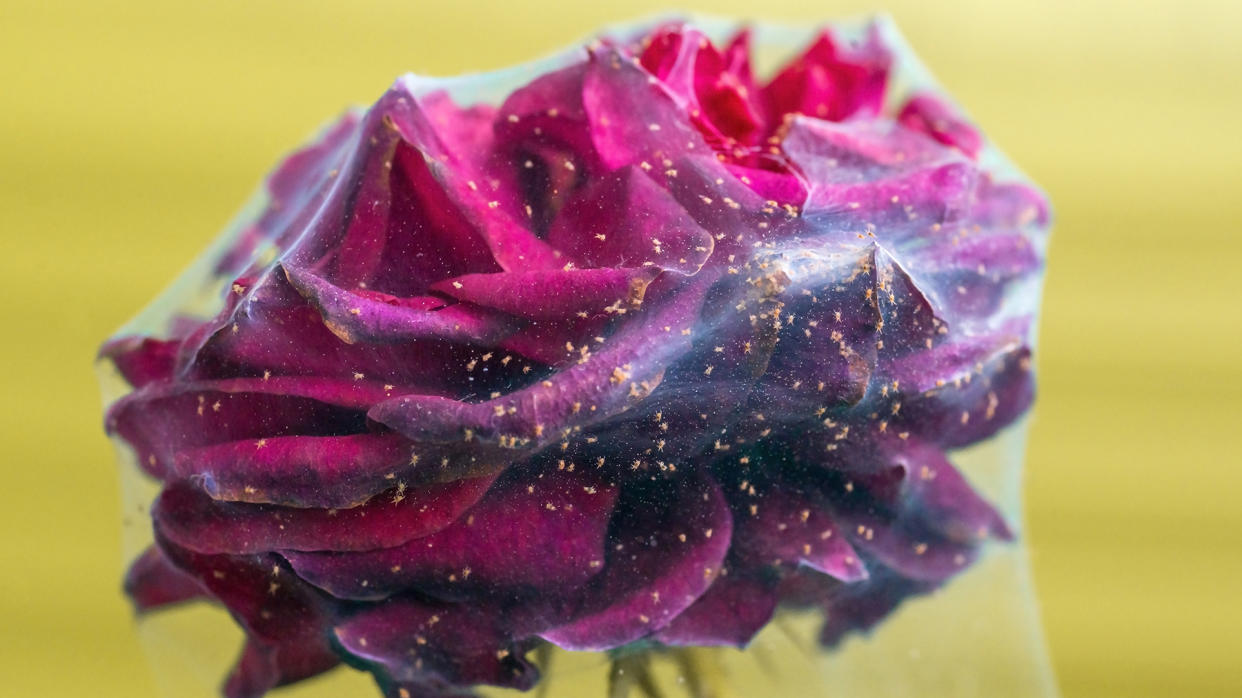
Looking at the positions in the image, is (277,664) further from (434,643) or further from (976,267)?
(976,267)

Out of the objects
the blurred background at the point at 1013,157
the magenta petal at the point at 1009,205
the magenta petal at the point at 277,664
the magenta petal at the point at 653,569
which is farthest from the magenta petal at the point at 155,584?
the blurred background at the point at 1013,157

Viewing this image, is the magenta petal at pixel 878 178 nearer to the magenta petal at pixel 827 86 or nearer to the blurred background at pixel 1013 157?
the magenta petal at pixel 827 86

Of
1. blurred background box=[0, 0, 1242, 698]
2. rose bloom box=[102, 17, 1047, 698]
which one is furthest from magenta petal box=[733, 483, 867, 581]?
blurred background box=[0, 0, 1242, 698]

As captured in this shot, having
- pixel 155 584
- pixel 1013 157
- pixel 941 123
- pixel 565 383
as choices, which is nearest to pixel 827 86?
pixel 941 123

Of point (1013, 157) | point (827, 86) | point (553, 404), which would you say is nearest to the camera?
point (553, 404)

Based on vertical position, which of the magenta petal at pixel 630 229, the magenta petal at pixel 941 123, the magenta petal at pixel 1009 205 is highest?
the magenta petal at pixel 630 229

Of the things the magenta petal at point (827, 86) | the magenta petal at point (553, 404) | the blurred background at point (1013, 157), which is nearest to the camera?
the magenta petal at point (553, 404)
